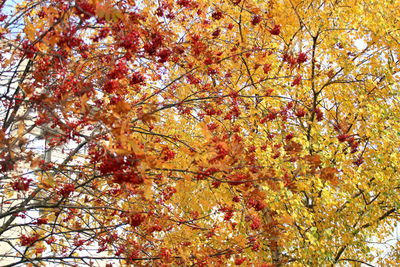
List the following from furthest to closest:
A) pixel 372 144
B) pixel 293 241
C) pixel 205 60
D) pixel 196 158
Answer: pixel 372 144
pixel 293 241
pixel 205 60
pixel 196 158

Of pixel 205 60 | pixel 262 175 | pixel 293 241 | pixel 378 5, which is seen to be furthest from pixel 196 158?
pixel 378 5

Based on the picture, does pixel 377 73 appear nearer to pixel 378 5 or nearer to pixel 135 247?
pixel 378 5

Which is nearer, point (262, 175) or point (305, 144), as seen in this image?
point (262, 175)

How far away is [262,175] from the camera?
3133mm

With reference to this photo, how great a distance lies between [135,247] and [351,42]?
18.7 ft

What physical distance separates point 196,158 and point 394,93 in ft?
16.8

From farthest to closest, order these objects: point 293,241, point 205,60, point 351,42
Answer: point 351,42 < point 293,241 < point 205,60

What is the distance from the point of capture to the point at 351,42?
7.80 m

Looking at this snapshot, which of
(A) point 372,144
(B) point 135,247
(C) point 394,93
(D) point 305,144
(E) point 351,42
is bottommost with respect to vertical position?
(B) point 135,247

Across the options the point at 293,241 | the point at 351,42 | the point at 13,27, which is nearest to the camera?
the point at 13,27

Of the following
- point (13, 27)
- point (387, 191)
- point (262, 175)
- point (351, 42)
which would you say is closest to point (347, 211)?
point (387, 191)

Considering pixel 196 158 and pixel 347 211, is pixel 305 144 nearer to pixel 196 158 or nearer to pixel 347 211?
pixel 347 211

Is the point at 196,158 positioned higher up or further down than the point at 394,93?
further down

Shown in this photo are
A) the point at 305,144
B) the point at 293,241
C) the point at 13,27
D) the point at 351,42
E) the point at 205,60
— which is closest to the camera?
the point at 13,27
